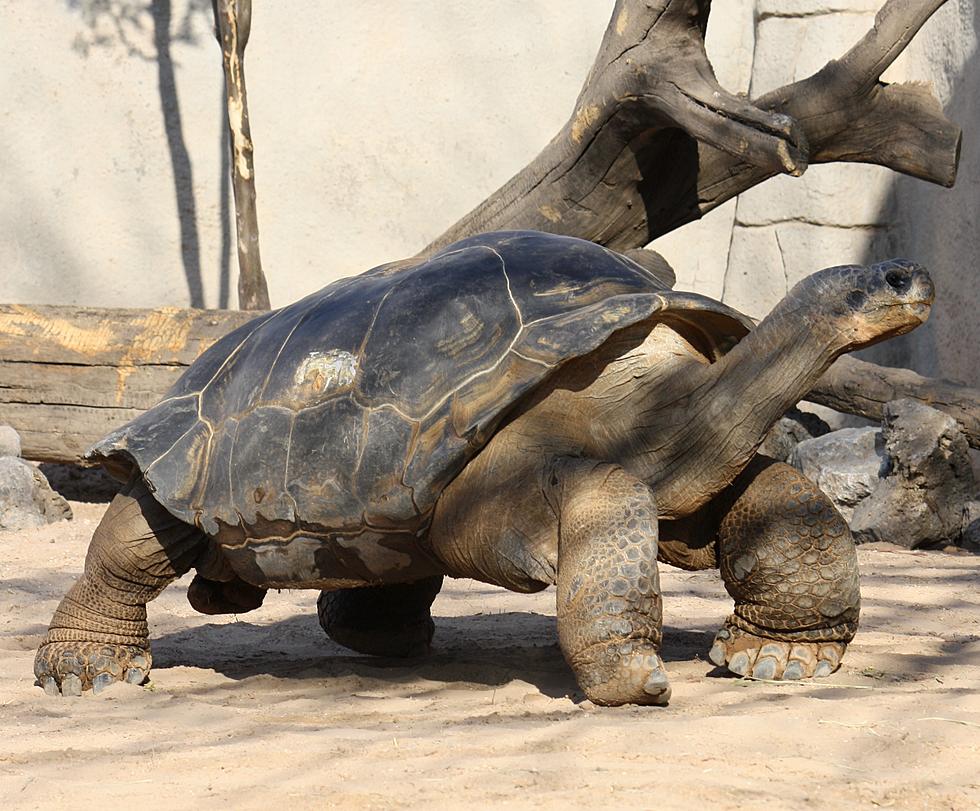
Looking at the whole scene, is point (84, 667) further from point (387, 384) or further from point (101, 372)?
point (101, 372)

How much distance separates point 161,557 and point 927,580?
303 cm

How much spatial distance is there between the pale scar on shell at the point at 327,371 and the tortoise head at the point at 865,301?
3.69 ft

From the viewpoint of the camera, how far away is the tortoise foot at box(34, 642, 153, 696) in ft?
12.4

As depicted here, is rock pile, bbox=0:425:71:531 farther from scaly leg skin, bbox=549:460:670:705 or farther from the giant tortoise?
scaly leg skin, bbox=549:460:670:705

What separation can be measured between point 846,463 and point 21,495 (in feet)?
14.0

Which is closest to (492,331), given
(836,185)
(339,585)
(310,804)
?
(339,585)

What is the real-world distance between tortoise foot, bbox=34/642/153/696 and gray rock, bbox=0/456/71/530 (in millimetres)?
3205

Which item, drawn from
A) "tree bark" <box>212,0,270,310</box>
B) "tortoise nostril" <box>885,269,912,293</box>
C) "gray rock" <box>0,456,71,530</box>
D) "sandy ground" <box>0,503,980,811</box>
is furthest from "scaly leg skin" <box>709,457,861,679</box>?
"tree bark" <box>212,0,270,310</box>

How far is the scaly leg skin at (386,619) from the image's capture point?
13.9 ft

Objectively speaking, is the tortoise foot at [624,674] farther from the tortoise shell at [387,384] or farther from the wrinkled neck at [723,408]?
the tortoise shell at [387,384]

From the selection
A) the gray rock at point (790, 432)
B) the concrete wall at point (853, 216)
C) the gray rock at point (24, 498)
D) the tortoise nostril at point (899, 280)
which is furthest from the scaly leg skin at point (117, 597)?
the concrete wall at point (853, 216)

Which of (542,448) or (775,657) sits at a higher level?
(542,448)

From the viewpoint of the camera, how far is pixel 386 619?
13.9 ft

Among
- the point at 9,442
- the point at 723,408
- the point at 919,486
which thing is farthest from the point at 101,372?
the point at 723,408
